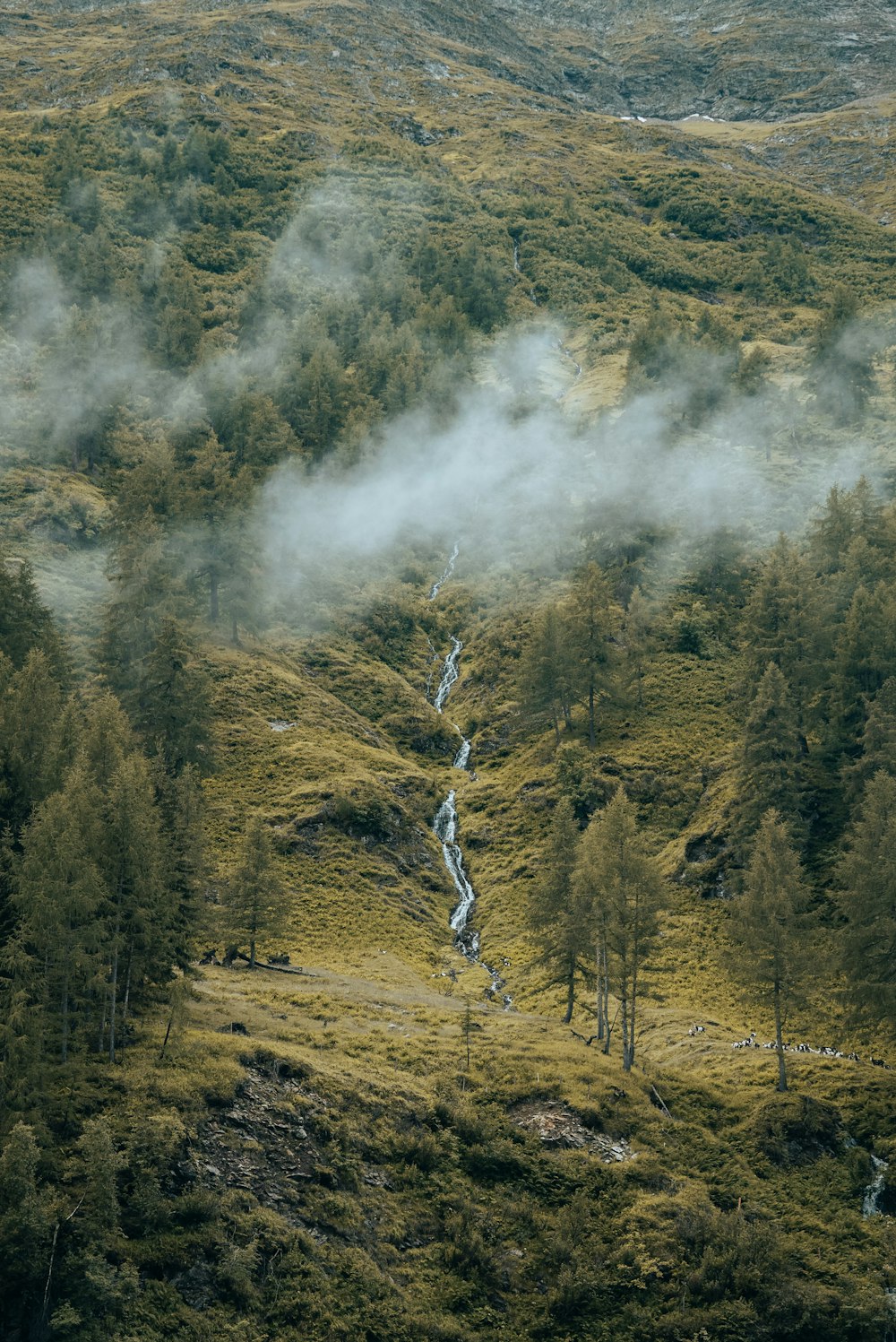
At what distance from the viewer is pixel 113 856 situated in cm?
5241

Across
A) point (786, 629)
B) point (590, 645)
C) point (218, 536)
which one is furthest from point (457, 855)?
point (218, 536)

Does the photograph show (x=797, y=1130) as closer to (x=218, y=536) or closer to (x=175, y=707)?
(x=175, y=707)

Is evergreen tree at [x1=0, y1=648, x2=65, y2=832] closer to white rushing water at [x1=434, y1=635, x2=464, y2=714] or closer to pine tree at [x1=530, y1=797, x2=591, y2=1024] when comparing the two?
pine tree at [x1=530, y1=797, x2=591, y2=1024]

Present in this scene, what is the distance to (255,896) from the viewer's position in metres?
69.4

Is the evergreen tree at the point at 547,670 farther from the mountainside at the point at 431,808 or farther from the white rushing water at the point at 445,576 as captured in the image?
the white rushing water at the point at 445,576

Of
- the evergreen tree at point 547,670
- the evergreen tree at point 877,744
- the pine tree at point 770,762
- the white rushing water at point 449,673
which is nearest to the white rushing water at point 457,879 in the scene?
the evergreen tree at point 547,670

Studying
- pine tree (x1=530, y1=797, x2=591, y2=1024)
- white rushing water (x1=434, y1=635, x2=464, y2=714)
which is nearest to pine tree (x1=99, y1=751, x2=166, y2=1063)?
pine tree (x1=530, y1=797, x2=591, y2=1024)

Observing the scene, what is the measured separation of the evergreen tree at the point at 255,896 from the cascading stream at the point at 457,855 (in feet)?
50.1

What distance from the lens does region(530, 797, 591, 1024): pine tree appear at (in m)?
65.3

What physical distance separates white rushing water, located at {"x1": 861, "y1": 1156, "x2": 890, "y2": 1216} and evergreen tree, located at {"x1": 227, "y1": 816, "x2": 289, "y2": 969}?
34346mm

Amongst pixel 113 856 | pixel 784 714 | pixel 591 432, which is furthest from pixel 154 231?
pixel 113 856

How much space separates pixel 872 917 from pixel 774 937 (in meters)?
5.63

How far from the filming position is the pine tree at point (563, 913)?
214 feet

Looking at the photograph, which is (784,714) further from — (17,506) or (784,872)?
(17,506)
